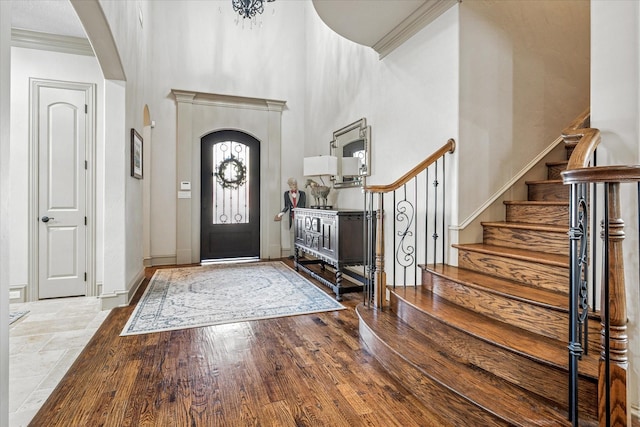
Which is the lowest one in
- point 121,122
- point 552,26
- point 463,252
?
point 463,252

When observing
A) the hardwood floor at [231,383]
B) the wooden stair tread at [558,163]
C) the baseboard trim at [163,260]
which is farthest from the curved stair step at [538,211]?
the baseboard trim at [163,260]

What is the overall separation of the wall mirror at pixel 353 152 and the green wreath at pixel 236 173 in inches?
77.4

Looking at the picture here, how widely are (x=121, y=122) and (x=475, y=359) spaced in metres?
3.76

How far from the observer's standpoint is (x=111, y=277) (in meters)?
3.50

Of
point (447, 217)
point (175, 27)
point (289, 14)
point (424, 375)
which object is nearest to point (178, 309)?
point (424, 375)

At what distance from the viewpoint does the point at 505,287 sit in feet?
7.34

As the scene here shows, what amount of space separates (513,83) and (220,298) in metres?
3.63

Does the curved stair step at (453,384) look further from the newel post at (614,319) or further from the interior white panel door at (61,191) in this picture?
the interior white panel door at (61,191)

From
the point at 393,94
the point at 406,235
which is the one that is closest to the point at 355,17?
the point at 393,94

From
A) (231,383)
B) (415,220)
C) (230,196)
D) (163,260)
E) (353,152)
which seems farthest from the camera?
(230,196)

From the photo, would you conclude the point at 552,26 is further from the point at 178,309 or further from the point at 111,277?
the point at 111,277

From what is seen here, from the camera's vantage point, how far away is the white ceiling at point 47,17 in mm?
3104

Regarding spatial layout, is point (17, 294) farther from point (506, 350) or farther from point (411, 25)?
point (411, 25)

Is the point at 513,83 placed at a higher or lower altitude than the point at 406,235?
higher
